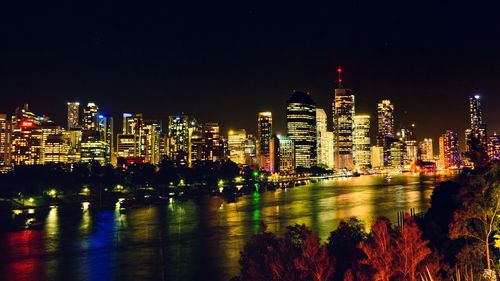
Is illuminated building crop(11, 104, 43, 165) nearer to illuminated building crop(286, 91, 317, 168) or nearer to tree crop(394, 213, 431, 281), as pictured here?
illuminated building crop(286, 91, 317, 168)

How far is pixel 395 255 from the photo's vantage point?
903 cm

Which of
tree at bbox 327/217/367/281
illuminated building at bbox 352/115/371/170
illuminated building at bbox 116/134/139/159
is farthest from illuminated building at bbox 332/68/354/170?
tree at bbox 327/217/367/281

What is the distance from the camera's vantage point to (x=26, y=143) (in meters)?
114

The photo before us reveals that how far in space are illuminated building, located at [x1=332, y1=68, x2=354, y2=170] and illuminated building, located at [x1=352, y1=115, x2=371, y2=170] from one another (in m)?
1.76

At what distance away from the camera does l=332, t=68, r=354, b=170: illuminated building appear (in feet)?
520

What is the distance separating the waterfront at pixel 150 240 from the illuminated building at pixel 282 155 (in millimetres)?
87782

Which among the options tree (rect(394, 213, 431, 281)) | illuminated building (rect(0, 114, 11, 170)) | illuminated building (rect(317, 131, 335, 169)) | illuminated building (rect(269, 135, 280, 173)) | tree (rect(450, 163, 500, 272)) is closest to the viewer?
tree (rect(394, 213, 431, 281))

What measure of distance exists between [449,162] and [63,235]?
148509 mm

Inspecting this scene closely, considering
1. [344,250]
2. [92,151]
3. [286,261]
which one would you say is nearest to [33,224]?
[344,250]

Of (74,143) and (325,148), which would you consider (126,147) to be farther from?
(325,148)

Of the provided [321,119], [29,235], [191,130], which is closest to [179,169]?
[29,235]

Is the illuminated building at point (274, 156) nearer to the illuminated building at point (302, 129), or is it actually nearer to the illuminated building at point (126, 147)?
the illuminated building at point (302, 129)

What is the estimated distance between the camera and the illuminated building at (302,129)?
13950 cm

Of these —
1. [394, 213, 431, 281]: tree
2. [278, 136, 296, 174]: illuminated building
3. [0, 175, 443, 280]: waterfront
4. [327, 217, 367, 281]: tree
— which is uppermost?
[278, 136, 296, 174]: illuminated building
